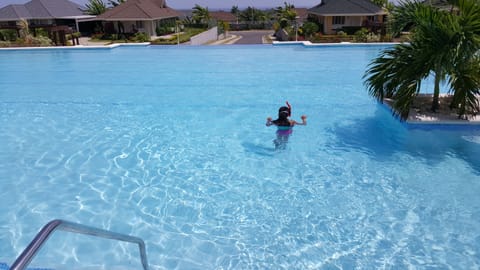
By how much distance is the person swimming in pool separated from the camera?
30.2 ft

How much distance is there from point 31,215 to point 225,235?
136 inches

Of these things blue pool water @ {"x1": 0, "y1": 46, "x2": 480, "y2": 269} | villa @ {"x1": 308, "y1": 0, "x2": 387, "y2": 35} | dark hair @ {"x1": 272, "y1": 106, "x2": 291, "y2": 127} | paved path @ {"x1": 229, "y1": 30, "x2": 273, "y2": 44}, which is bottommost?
blue pool water @ {"x1": 0, "y1": 46, "x2": 480, "y2": 269}

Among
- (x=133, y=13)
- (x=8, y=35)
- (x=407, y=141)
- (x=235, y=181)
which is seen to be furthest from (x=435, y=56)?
(x=133, y=13)

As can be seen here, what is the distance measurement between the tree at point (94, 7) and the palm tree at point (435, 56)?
48894 mm

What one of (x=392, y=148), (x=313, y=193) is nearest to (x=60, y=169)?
(x=313, y=193)

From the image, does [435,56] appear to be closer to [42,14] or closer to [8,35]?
[8,35]

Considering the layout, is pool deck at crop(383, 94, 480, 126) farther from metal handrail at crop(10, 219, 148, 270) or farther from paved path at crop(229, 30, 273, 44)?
paved path at crop(229, 30, 273, 44)

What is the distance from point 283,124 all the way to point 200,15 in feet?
179

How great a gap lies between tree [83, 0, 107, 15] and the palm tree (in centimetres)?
4889

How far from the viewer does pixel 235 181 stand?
7.75 metres

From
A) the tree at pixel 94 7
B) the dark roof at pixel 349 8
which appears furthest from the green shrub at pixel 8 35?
the dark roof at pixel 349 8

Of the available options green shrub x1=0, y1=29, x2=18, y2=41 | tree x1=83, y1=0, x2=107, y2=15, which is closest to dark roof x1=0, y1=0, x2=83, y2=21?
tree x1=83, y1=0, x2=107, y2=15

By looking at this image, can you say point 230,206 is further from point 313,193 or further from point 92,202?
point 92,202

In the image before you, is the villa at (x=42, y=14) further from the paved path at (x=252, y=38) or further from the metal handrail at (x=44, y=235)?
the metal handrail at (x=44, y=235)
